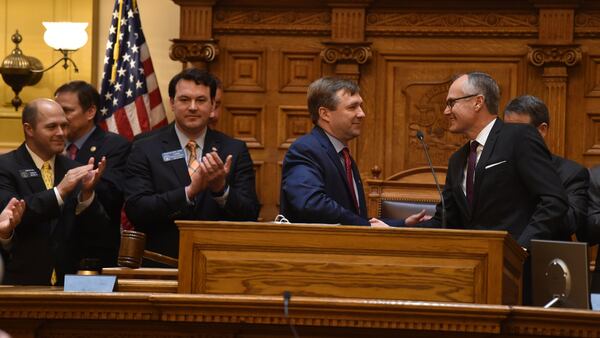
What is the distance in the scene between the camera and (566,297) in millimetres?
4055

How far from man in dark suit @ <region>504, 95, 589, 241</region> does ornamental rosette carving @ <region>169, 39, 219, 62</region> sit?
2.69 metres

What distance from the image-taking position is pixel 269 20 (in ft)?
27.0

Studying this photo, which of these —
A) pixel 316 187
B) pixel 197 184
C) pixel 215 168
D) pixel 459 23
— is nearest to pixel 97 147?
pixel 197 184

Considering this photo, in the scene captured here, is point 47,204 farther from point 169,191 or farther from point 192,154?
point 192,154

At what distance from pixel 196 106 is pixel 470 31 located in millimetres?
2719

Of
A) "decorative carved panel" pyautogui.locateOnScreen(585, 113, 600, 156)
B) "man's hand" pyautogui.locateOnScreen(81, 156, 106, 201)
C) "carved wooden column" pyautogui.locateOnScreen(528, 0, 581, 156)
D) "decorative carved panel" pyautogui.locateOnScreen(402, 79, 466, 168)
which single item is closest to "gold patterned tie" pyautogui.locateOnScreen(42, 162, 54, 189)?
"man's hand" pyautogui.locateOnScreen(81, 156, 106, 201)

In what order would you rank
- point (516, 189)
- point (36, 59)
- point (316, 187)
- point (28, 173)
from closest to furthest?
point (516, 189) → point (316, 187) → point (28, 173) → point (36, 59)

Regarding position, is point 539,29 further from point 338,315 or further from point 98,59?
point 338,315

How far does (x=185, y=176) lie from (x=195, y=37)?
99.3 inches

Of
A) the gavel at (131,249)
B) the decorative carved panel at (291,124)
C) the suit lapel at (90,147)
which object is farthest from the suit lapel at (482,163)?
the decorative carved panel at (291,124)

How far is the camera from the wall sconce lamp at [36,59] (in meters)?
8.22

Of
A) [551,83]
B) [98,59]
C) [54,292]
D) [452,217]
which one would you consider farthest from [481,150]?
[98,59]

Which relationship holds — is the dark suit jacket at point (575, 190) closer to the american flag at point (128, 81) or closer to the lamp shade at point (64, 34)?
the american flag at point (128, 81)

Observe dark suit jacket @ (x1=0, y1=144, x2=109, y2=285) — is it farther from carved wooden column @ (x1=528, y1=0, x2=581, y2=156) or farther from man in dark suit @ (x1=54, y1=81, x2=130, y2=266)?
carved wooden column @ (x1=528, y1=0, x2=581, y2=156)
